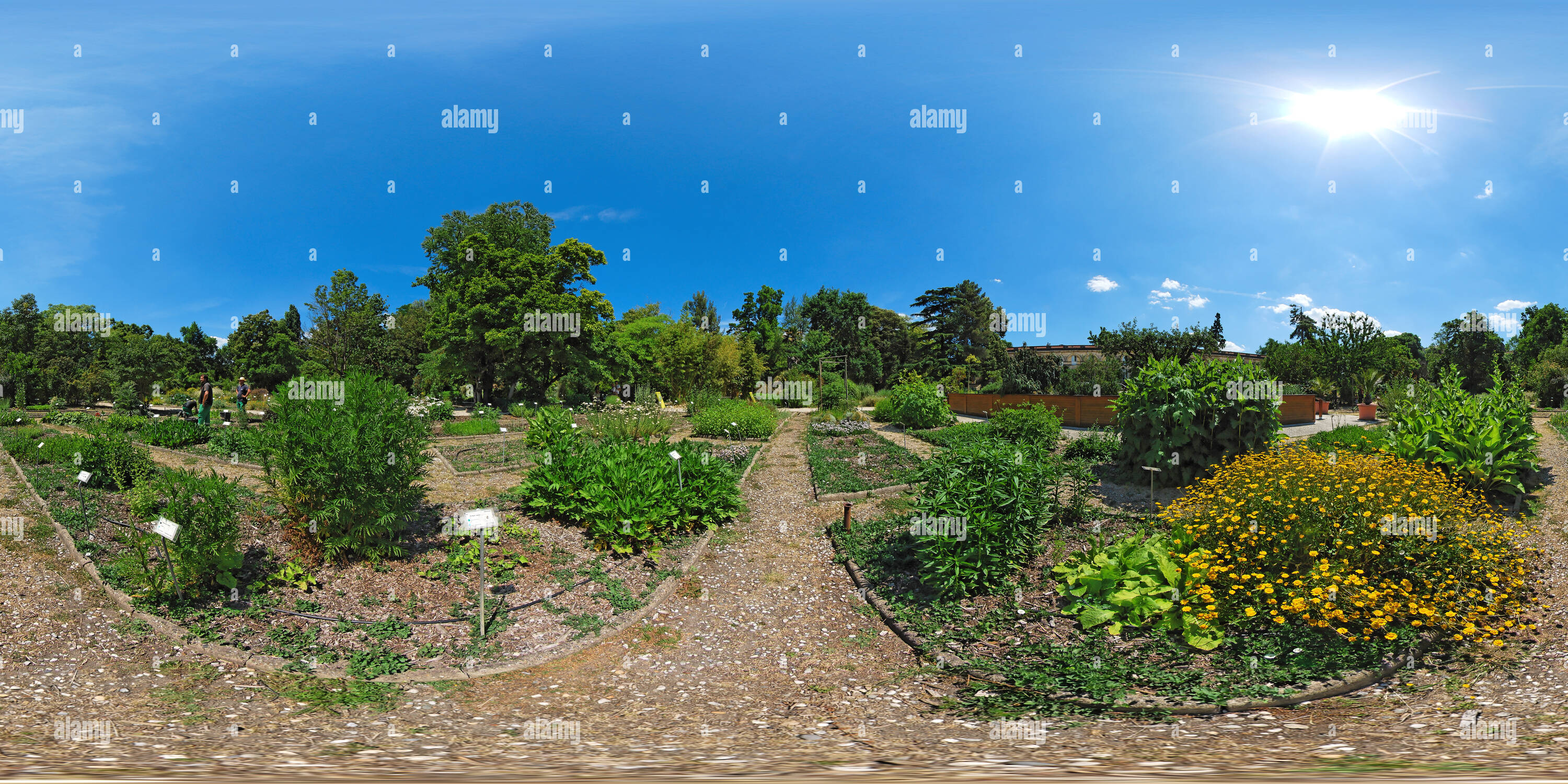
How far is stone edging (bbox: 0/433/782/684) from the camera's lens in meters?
4.89

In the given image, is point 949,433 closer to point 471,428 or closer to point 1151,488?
point 1151,488

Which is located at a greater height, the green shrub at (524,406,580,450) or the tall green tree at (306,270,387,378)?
the tall green tree at (306,270,387,378)

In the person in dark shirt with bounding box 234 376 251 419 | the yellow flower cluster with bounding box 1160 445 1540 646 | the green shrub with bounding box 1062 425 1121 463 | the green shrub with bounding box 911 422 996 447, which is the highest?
the person in dark shirt with bounding box 234 376 251 419

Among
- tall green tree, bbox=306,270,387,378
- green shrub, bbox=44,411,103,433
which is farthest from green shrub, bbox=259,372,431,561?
tall green tree, bbox=306,270,387,378

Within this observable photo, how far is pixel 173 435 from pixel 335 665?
481 inches

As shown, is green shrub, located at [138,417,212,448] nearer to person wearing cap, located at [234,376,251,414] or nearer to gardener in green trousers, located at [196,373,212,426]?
gardener in green trousers, located at [196,373,212,426]

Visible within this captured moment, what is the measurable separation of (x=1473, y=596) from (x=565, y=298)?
25.0 metres

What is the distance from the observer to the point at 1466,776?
9.30 ft

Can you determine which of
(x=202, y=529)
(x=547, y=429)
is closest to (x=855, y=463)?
(x=547, y=429)

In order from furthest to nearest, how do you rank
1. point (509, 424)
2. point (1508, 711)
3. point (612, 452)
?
point (509, 424) < point (612, 452) < point (1508, 711)

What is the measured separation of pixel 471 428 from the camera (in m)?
17.0

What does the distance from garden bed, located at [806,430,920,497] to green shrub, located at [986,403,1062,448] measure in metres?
2.25

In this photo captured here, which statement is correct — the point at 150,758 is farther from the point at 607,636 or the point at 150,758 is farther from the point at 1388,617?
the point at 1388,617

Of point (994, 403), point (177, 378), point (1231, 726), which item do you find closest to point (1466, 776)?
point (1231, 726)
